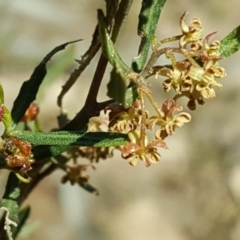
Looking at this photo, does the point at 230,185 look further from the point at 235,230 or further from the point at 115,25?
the point at 115,25

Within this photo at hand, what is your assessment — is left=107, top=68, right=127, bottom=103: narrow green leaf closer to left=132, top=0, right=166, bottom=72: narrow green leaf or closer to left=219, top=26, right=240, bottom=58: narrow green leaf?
left=132, top=0, right=166, bottom=72: narrow green leaf

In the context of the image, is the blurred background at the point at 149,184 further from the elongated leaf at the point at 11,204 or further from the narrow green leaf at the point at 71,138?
the narrow green leaf at the point at 71,138

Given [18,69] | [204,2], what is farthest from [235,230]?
[204,2]

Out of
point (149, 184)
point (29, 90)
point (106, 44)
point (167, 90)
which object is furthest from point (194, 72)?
point (149, 184)

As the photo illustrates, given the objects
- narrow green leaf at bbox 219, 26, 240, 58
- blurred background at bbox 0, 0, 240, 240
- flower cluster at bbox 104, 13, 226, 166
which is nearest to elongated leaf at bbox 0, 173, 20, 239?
flower cluster at bbox 104, 13, 226, 166

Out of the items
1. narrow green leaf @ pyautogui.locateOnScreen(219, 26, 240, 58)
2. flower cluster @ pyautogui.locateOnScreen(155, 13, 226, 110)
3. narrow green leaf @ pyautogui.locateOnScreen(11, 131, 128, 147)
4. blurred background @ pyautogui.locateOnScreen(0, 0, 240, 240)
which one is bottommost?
narrow green leaf @ pyautogui.locateOnScreen(11, 131, 128, 147)
